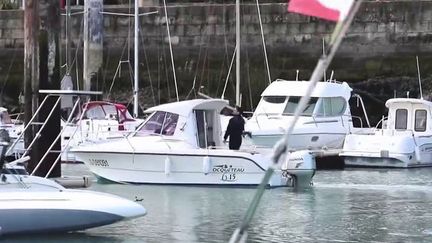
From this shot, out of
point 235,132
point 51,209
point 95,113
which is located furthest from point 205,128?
point 51,209

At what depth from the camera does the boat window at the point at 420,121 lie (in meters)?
27.3

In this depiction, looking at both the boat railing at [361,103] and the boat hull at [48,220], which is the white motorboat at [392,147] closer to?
the boat railing at [361,103]

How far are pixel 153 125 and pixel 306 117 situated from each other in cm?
756

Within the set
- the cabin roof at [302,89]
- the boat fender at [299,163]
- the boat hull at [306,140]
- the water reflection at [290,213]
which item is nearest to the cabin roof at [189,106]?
the water reflection at [290,213]

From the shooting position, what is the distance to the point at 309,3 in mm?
5402

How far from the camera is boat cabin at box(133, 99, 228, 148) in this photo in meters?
19.8

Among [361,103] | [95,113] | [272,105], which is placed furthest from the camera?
[361,103]

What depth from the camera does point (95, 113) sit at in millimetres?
27562

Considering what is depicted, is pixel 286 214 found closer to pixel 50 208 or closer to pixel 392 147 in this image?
pixel 50 208

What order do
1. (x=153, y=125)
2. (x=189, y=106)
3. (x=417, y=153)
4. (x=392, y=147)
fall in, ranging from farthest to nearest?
(x=417, y=153), (x=392, y=147), (x=153, y=125), (x=189, y=106)

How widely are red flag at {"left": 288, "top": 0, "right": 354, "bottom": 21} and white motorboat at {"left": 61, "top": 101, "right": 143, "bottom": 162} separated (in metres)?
17.9

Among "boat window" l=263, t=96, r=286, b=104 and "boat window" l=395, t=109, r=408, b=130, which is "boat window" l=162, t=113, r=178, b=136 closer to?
"boat window" l=263, t=96, r=286, b=104

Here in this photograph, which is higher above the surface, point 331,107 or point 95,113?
point 331,107

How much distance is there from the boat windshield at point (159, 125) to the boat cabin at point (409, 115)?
950 centimetres
